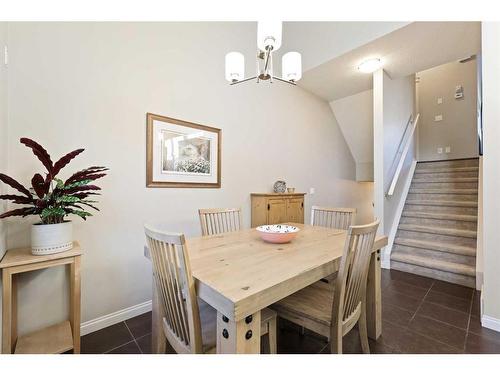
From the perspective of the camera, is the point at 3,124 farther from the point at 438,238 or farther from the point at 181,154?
the point at 438,238

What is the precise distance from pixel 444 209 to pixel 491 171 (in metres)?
2.16

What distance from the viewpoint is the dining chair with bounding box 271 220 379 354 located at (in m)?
1.11

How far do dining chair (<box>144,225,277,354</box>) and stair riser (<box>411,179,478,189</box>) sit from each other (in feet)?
14.5

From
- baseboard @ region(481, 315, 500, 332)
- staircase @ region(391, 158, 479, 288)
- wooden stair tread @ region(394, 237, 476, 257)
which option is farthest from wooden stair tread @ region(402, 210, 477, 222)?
baseboard @ region(481, 315, 500, 332)

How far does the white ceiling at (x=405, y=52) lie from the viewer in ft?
7.58

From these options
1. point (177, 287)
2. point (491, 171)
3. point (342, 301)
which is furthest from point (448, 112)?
point (177, 287)

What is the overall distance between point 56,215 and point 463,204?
4842 mm

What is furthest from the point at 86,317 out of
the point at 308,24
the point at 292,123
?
the point at 308,24

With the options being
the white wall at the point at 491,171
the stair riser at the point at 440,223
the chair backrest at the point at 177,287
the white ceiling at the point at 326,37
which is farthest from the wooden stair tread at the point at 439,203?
the chair backrest at the point at 177,287

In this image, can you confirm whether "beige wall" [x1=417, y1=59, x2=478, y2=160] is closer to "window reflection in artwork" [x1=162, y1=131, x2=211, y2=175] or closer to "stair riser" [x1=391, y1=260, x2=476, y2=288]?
"stair riser" [x1=391, y1=260, x2=476, y2=288]

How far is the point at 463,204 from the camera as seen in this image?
338 centimetres

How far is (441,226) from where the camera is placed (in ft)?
10.8

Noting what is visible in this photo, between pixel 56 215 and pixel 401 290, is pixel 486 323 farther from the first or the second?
pixel 56 215

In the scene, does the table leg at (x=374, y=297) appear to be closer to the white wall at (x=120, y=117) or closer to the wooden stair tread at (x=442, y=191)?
the white wall at (x=120, y=117)
